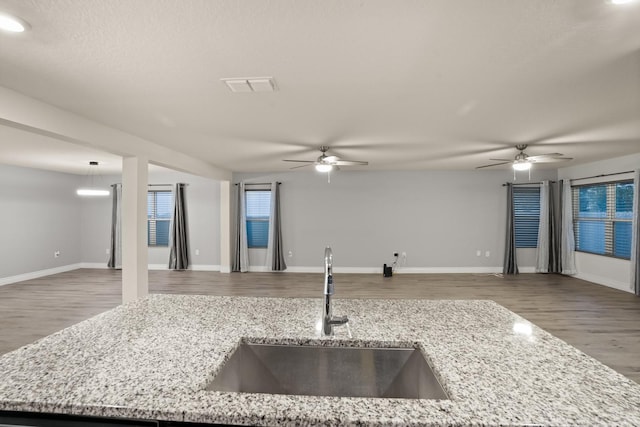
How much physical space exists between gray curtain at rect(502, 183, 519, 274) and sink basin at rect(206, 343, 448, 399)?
714 centimetres

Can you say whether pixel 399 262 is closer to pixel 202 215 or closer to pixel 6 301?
pixel 202 215

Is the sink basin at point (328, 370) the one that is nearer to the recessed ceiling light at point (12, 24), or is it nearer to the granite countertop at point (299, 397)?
the granite countertop at point (299, 397)

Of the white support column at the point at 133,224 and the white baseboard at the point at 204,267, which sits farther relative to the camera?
the white baseboard at the point at 204,267

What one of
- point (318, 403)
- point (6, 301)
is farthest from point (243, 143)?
point (6, 301)

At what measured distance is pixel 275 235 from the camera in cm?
750

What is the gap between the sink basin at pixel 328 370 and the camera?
1.25 metres

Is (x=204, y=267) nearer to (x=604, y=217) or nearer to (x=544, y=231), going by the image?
(x=544, y=231)

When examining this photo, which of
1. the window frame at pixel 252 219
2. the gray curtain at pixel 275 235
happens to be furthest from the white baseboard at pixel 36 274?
the gray curtain at pixel 275 235

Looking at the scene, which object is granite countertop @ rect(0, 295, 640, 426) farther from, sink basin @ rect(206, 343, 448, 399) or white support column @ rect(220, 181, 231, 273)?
white support column @ rect(220, 181, 231, 273)

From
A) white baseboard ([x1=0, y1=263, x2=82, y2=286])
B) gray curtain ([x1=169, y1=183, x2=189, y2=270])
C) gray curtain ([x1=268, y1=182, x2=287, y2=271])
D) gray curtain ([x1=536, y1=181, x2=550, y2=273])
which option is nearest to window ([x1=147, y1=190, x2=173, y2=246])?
gray curtain ([x1=169, y1=183, x2=189, y2=270])

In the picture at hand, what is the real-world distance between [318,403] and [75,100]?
325 cm

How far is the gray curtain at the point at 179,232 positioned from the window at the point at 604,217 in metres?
8.96

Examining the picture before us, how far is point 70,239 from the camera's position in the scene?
309 inches

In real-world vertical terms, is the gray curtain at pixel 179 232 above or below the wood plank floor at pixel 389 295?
above
